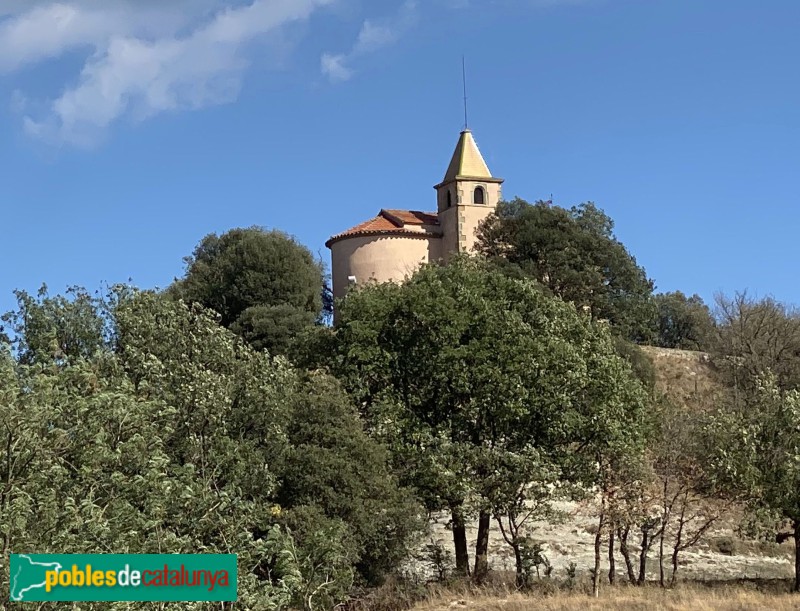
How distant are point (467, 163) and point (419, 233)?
19.6ft

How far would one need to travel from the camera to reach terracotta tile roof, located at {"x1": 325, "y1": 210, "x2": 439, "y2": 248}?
191 feet

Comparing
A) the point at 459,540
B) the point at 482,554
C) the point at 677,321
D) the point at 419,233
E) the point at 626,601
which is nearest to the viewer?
the point at 626,601

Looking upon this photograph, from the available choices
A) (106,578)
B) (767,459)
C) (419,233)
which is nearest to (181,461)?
(106,578)

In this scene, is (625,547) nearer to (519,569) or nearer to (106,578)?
(519,569)

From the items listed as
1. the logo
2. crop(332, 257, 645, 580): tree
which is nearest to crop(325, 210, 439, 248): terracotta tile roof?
crop(332, 257, 645, 580): tree

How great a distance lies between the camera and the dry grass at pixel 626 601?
2205cm

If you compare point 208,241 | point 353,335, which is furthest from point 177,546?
point 208,241

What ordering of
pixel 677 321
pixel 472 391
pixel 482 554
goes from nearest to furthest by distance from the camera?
pixel 482 554
pixel 472 391
pixel 677 321

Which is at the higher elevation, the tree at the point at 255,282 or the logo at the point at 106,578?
Result: the tree at the point at 255,282

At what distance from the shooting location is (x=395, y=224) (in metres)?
59.6

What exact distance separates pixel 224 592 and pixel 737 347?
45390 mm

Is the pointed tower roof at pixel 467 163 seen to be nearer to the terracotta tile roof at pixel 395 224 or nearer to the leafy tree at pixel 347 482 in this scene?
the terracotta tile roof at pixel 395 224

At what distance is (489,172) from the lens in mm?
62000

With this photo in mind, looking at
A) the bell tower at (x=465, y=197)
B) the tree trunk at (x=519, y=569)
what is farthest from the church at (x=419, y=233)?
the tree trunk at (x=519, y=569)
